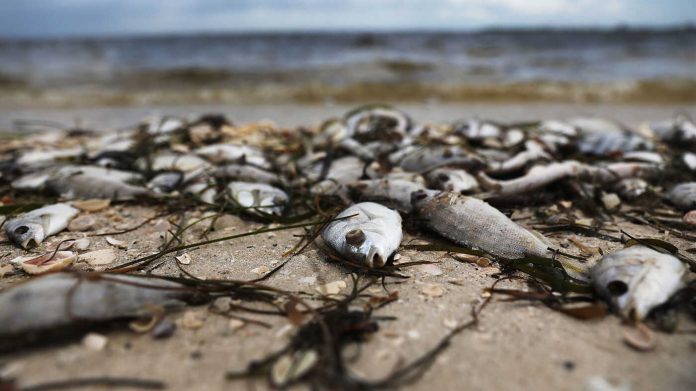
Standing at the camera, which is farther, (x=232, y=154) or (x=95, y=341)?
(x=232, y=154)

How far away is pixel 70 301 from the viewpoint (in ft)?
6.20

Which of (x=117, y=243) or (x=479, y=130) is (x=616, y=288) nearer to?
(x=117, y=243)

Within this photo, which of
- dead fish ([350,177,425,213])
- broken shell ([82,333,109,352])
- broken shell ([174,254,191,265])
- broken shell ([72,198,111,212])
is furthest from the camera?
broken shell ([72,198,111,212])

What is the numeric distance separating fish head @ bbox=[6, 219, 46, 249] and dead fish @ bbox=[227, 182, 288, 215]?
1.35 meters

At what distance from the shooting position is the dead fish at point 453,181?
3555 mm

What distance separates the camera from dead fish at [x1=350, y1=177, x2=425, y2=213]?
3357mm

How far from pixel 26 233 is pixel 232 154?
6.76 feet

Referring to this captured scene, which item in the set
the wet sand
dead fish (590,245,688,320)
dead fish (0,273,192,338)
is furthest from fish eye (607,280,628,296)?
dead fish (0,273,192,338)

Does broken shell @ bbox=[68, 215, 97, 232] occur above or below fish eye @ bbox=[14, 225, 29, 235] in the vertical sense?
below

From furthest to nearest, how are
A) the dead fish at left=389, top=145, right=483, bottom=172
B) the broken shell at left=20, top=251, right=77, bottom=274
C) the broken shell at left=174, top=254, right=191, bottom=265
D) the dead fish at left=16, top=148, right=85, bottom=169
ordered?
1. the dead fish at left=16, top=148, right=85, bottom=169
2. the dead fish at left=389, top=145, right=483, bottom=172
3. the broken shell at left=174, top=254, right=191, bottom=265
4. the broken shell at left=20, top=251, right=77, bottom=274

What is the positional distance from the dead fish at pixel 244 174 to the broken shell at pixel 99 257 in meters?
1.33

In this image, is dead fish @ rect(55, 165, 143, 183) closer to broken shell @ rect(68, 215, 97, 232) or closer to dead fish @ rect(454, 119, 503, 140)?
broken shell @ rect(68, 215, 97, 232)

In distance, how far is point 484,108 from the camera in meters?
9.55

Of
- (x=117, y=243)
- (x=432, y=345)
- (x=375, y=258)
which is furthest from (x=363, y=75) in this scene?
(x=432, y=345)
